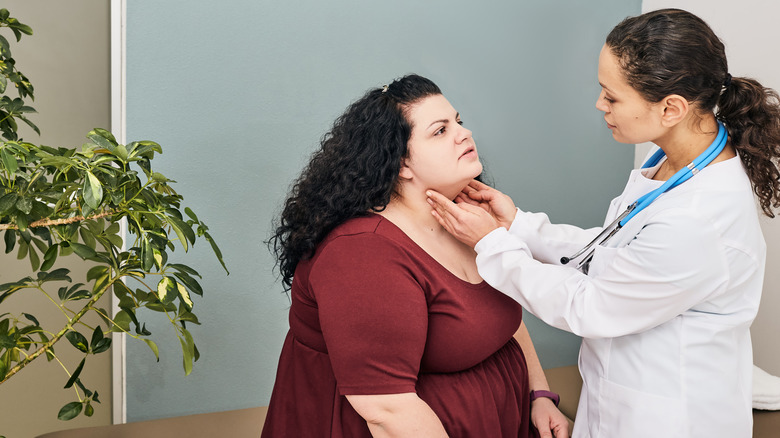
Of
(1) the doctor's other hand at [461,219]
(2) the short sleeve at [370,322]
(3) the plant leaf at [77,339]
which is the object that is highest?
(1) the doctor's other hand at [461,219]

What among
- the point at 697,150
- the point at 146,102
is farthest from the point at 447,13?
the point at 697,150

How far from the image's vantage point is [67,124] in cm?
184

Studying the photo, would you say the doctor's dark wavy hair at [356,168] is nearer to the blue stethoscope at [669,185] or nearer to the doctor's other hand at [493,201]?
the doctor's other hand at [493,201]

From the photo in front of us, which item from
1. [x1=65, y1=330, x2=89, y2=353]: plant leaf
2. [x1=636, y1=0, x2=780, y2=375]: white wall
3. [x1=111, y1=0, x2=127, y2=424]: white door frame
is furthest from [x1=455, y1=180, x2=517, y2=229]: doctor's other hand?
[x1=636, y1=0, x2=780, y2=375]: white wall

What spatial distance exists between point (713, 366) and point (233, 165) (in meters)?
1.60

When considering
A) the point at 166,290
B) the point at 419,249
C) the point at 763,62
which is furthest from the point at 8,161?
the point at 763,62

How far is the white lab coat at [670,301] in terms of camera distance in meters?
1.16

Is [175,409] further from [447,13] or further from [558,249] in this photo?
[447,13]

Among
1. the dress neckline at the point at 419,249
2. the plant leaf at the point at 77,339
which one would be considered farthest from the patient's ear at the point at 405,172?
the plant leaf at the point at 77,339

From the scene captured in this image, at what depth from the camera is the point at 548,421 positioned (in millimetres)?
1521

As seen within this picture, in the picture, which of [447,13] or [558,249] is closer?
[558,249]

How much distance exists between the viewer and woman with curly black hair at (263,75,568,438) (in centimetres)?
114

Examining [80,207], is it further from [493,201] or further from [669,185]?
[669,185]

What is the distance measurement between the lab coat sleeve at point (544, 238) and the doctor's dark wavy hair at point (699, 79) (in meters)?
0.47
